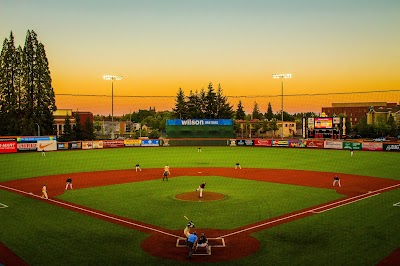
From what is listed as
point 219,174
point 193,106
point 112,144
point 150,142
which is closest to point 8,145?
point 112,144

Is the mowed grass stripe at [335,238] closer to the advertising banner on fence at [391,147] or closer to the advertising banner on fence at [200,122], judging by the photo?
the advertising banner on fence at [391,147]

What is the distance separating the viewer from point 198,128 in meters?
76.1

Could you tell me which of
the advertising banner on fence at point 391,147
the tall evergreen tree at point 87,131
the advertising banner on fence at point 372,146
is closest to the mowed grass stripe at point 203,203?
the advertising banner on fence at point 372,146

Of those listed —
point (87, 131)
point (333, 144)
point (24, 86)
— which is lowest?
point (333, 144)

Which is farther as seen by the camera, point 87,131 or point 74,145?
point 87,131

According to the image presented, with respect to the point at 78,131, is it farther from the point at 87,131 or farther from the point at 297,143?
the point at 297,143

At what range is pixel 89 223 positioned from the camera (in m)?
19.5

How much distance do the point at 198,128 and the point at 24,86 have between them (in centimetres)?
3624

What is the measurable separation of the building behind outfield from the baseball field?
122 ft

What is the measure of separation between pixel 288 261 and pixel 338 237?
3.90 metres

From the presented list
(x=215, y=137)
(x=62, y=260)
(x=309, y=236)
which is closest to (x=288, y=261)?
(x=309, y=236)

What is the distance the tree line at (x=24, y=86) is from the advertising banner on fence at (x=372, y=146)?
197 ft

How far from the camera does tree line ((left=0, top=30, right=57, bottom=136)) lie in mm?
78250

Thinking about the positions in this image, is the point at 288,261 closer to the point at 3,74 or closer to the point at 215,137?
the point at 215,137
